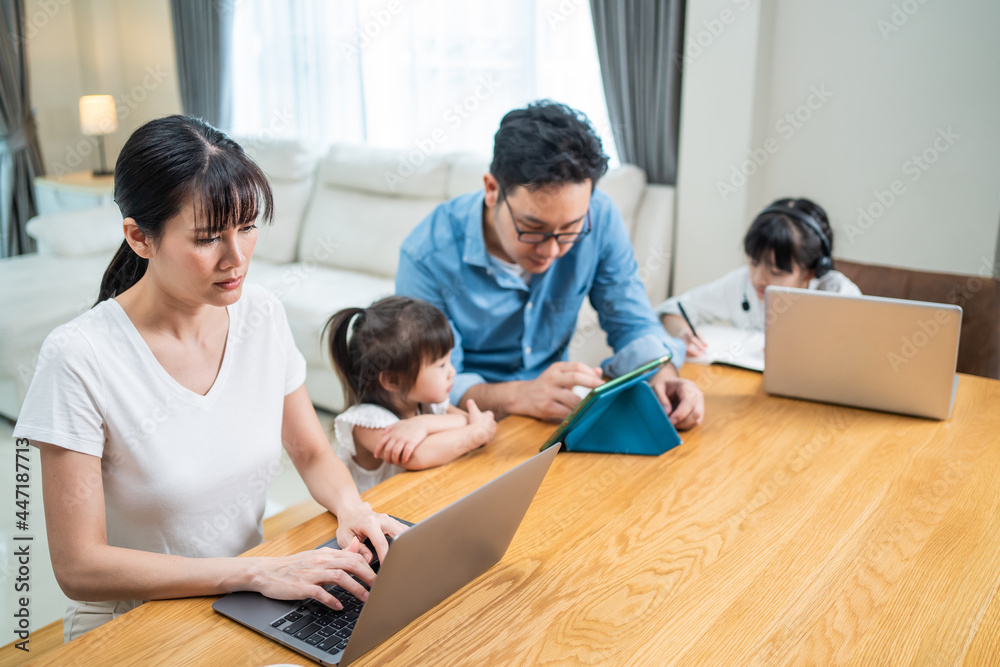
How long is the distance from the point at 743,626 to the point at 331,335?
0.87m

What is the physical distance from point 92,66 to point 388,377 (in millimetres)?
4064

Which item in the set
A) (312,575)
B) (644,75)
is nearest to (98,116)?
(644,75)

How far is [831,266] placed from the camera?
6.13 ft

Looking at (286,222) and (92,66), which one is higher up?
(92,66)

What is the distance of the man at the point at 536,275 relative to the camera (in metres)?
1.35

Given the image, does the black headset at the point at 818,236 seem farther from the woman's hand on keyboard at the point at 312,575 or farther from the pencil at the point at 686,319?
the woman's hand on keyboard at the point at 312,575

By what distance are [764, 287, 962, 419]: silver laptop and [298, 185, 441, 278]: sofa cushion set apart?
2.22m

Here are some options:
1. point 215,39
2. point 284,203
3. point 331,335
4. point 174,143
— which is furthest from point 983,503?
point 215,39

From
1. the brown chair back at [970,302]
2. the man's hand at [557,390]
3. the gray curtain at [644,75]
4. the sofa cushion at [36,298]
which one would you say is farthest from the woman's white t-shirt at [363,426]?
the gray curtain at [644,75]

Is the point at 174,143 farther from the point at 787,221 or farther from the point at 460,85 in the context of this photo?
the point at 460,85

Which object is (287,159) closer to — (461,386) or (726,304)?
(726,304)

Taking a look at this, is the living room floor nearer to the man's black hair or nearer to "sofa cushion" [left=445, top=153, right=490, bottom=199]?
the man's black hair

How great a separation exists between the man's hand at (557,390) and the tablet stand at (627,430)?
0.10 metres

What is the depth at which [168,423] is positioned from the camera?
0.98 metres
